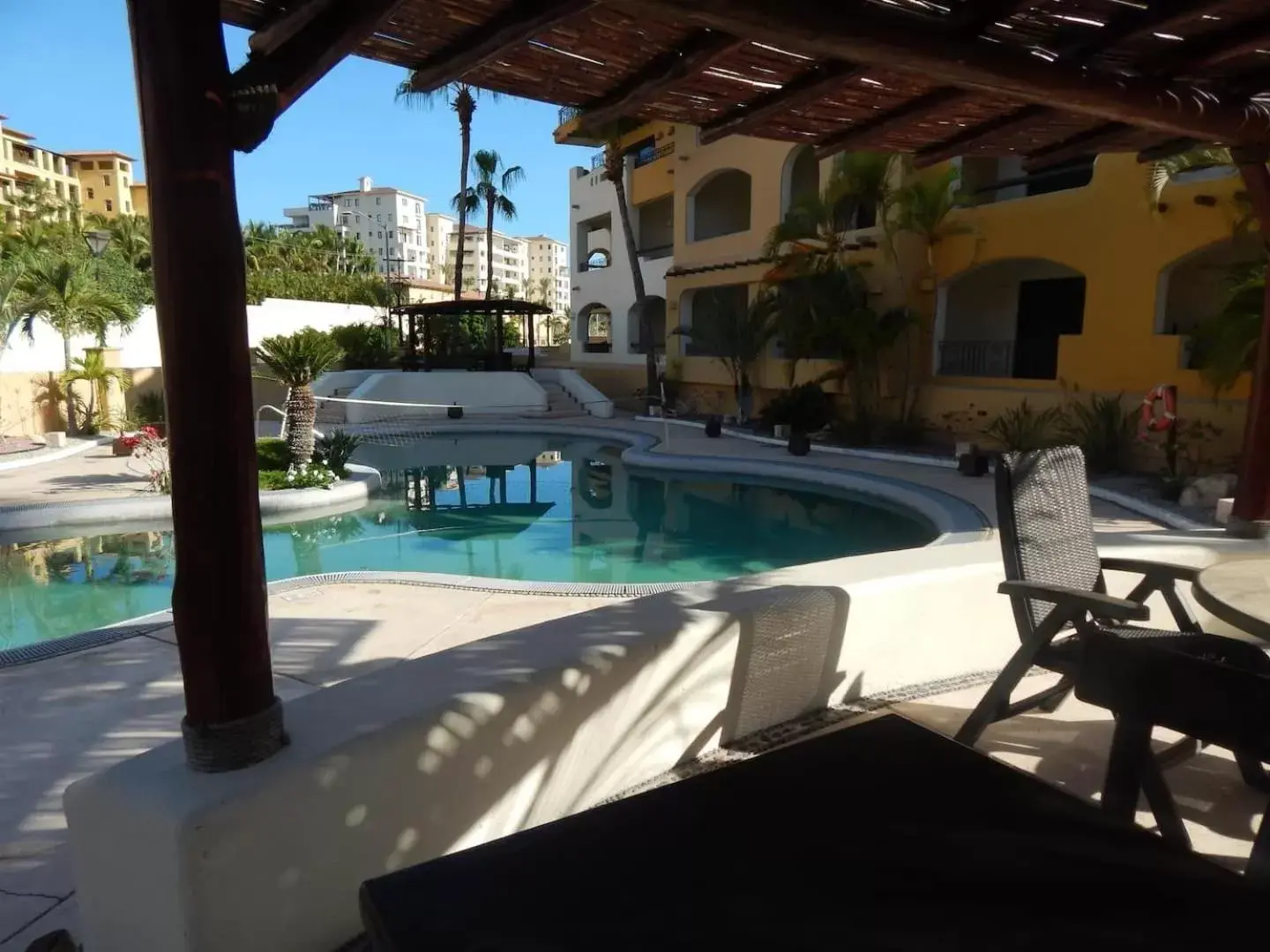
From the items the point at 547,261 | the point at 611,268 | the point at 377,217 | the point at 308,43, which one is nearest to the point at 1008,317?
the point at 611,268

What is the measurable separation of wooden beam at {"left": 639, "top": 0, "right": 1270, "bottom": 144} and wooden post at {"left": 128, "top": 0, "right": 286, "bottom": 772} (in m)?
1.09

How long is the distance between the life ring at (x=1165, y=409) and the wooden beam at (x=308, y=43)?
10.7 meters

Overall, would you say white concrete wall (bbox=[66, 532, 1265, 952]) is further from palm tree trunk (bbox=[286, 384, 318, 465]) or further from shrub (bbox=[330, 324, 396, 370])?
shrub (bbox=[330, 324, 396, 370])

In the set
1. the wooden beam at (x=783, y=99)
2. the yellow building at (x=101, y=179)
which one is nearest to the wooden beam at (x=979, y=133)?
Answer: the wooden beam at (x=783, y=99)

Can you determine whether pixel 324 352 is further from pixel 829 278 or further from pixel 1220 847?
pixel 1220 847

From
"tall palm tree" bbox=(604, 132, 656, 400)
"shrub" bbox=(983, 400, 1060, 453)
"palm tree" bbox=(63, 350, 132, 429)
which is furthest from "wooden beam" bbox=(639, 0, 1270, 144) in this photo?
"tall palm tree" bbox=(604, 132, 656, 400)

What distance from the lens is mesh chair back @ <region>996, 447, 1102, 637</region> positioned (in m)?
3.08

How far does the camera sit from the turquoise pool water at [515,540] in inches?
317

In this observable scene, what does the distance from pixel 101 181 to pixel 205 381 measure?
81.1 meters

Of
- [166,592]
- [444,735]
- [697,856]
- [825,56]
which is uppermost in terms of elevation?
[825,56]

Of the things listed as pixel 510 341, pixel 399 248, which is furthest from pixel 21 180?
pixel 399 248

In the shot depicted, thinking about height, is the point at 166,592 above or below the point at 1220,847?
below

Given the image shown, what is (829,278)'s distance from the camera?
15.0 m

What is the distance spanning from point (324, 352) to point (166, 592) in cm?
473
